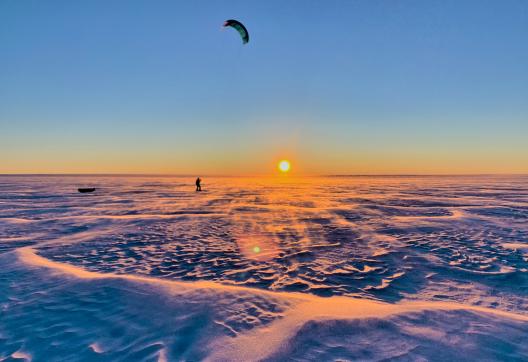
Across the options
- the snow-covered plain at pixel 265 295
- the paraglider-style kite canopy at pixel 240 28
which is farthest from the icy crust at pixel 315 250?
the paraglider-style kite canopy at pixel 240 28

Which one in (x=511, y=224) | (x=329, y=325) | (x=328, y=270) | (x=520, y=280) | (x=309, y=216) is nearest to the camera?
(x=329, y=325)

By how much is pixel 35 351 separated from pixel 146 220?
1103 centimetres

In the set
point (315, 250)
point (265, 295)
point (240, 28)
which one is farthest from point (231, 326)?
point (240, 28)

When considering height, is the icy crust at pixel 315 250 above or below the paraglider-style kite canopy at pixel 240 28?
below

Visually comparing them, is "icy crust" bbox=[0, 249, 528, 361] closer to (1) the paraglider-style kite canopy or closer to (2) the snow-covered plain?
(2) the snow-covered plain

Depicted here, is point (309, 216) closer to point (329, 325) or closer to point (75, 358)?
point (329, 325)

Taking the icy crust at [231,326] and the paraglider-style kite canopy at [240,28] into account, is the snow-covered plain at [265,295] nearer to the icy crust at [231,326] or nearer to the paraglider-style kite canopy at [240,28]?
the icy crust at [231,326]

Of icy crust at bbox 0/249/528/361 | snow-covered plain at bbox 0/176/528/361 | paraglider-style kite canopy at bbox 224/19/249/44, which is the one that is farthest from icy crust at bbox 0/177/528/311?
paraglider-style kite canopy at bbox 224/19/249/44

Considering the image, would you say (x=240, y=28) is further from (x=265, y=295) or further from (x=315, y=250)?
(x=265, y=295)

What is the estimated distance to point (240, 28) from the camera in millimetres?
18578

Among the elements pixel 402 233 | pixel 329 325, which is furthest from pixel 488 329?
pixel 402 233

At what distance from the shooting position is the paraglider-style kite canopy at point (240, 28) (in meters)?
17.5

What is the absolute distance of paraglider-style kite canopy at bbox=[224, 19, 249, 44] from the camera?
17.5 m

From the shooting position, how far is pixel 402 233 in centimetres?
1127
